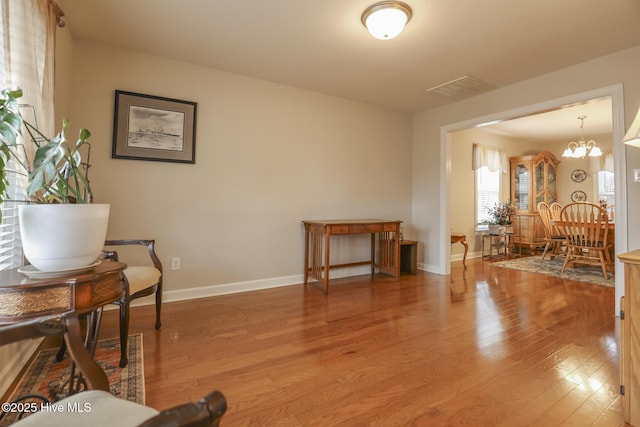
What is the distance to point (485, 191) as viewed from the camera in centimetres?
593

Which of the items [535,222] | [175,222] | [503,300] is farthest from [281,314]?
[535,222]

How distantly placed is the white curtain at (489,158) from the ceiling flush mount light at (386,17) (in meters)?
4.05

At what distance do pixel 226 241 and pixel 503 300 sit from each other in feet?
9.69

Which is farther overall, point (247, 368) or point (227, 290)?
point (227, 290)

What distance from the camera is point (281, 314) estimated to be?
2.63 m

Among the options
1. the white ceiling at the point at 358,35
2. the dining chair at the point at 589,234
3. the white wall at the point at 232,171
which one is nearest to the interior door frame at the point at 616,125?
the white ceiling at the point at 358,35

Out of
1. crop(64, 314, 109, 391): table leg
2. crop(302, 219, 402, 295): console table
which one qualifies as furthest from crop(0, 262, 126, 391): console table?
crop(302, 219, 402, 295): console table

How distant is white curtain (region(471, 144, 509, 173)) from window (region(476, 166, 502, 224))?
11cm

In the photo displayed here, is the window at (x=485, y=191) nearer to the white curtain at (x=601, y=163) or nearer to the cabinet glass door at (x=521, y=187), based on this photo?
the cabinet glass door at (x=521, y=187)

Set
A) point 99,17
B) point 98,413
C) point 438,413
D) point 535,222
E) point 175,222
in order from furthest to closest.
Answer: point 535,222 < point 175,222 < point 99,17 < point 438,413 < point 98,413

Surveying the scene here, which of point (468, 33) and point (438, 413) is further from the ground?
point (468, 33)

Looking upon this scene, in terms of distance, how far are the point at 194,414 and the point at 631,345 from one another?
1835 mm

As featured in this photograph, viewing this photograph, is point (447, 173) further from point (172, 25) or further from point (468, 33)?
point (172, 25)

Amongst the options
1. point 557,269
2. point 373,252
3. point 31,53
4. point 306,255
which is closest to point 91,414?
point 31,53
